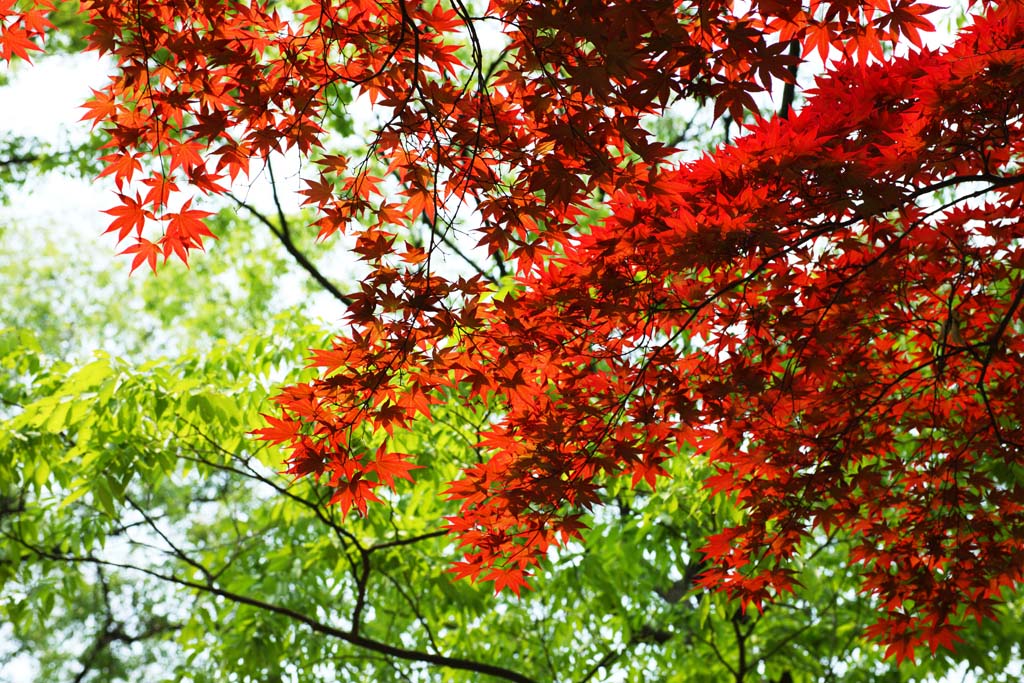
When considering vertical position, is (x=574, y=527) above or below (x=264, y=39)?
below

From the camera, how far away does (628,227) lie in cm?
243

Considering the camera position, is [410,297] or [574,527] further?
[574,527]

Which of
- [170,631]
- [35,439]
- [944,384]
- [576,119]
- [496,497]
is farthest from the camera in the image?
[170,631]

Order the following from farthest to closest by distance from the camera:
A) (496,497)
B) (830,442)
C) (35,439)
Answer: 1. (35,439)
2. (830,442)
3. (496,497)

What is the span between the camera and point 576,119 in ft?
6.70

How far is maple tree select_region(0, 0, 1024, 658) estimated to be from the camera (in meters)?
2.02

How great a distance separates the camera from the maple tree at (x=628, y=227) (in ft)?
6.63

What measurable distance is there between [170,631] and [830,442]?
978cm

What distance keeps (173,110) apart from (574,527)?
1.58 metres

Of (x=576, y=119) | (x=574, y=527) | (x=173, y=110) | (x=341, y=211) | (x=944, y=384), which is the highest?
(x=173, y=110)

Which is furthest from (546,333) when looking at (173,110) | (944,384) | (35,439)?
(35,439)

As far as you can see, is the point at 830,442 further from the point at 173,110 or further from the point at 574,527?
the point at 173,110

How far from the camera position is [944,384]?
3.07m

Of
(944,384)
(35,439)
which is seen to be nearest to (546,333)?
(944,384)
